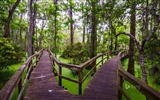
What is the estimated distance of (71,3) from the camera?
25828mm

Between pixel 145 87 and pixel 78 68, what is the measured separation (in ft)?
10.5

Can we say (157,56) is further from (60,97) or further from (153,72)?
(153,72)

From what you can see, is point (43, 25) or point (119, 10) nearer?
point (119, 10)

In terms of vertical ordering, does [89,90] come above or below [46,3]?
below

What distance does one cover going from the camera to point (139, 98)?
7656mm

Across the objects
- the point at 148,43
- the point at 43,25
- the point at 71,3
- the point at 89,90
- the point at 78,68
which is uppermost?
the point at 71,3

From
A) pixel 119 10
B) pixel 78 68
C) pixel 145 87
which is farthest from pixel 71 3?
pixel 145 87

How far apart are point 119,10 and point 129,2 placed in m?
0.57

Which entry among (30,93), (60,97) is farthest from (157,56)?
(30,93)

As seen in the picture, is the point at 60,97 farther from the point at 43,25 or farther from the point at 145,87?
the point at 43,25

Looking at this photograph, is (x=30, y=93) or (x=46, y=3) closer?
(x=30, y=93)

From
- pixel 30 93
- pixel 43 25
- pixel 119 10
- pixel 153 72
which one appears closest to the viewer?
pixel 30 93

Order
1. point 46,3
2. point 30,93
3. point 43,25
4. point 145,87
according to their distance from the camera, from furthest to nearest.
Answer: point 43,25, point 46,3, point 30,93, point 145,87

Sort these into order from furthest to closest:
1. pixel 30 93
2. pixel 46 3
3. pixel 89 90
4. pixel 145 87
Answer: pixel 46 3
pixel 89 90
pixel 30 93
pixel 145 87
